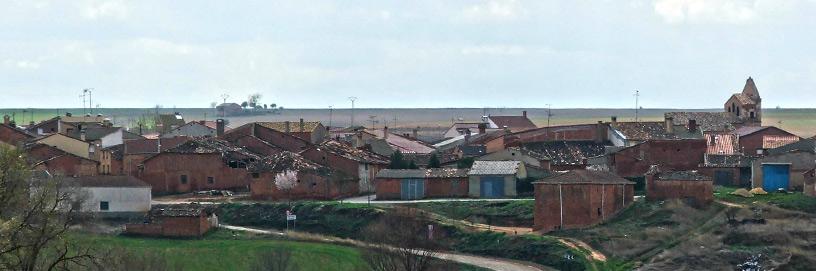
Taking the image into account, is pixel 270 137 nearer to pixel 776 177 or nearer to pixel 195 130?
pixel 195 130

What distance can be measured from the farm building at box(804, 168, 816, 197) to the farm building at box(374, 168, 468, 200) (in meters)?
16.3

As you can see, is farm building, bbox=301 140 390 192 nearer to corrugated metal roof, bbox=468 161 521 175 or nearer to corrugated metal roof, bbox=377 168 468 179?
corrugated metal roof, bbox=377 168 468 179

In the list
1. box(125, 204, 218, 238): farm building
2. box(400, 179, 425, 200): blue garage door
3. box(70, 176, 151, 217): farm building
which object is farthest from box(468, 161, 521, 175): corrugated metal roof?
box(70, 176, 151, 217): farm building

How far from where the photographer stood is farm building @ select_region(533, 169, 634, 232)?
73.2 metres

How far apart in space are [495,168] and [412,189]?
13.5ft

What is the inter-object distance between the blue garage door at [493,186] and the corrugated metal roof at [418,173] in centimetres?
108

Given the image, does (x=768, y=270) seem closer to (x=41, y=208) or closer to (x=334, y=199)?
(x=334, y=199)

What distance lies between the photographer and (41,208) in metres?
38.9

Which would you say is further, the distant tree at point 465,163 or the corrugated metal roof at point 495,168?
the distant tree at point 465,163

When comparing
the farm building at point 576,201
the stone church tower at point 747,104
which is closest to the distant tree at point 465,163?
the farm building at point 576,201

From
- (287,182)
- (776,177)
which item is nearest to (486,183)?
(287,182)

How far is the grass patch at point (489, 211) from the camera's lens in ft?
249

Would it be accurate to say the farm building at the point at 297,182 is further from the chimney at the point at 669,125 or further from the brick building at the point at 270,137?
the chimney at the point at 669,125

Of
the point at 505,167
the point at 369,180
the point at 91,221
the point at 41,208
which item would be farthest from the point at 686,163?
the point at 41,208
